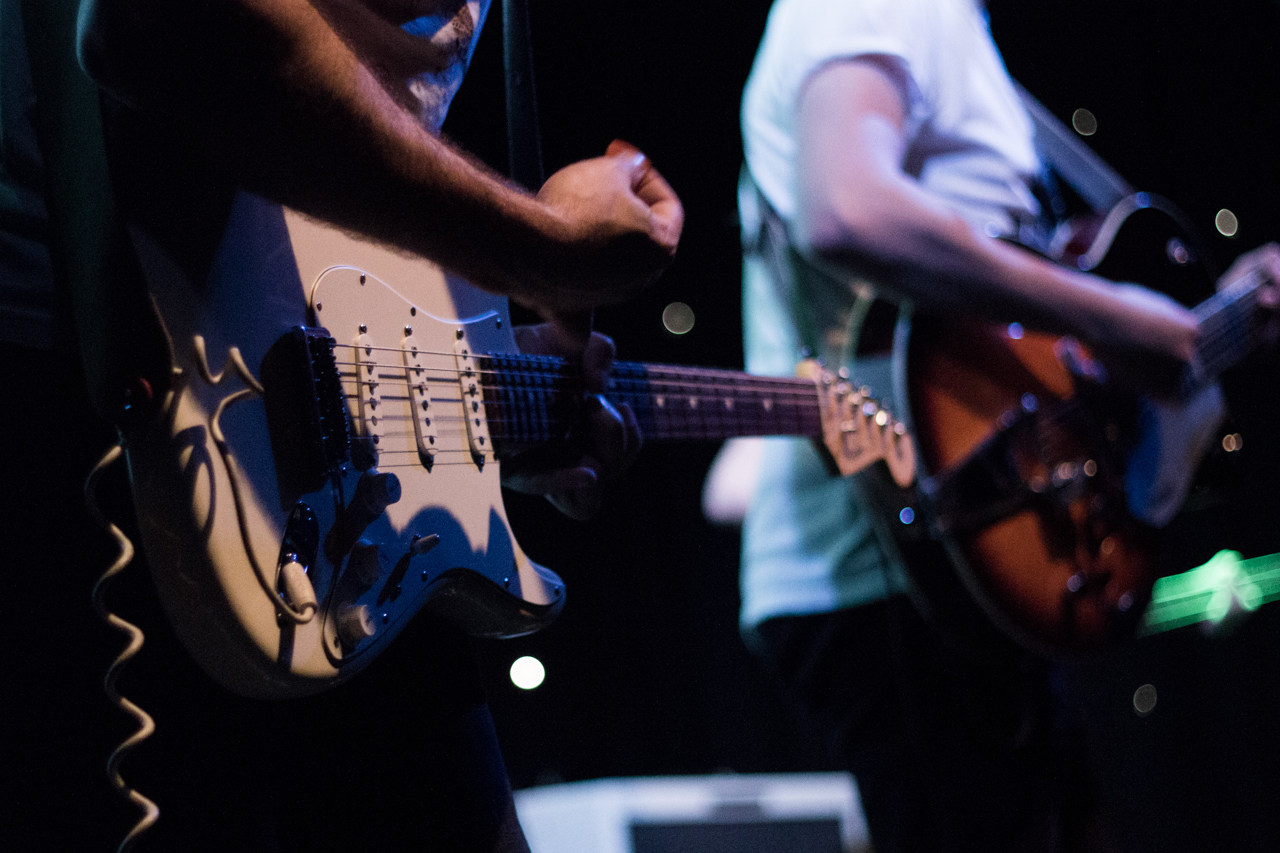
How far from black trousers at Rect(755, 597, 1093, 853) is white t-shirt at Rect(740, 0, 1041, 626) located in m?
0.07

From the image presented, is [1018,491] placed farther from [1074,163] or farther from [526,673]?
[526,673]

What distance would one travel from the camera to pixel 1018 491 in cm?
160

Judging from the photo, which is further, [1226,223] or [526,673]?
[1226,223]

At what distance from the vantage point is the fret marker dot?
2820 millimetres

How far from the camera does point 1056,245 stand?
74.6 inches

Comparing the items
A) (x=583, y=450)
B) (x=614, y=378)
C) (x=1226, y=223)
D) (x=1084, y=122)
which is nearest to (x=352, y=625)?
(x=583, y=450)

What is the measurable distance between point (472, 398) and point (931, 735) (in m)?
0.92

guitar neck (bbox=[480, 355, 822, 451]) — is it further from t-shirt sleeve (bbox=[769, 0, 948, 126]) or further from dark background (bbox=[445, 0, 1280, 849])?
dark background (bbox=[445, 0, 1280, 849])

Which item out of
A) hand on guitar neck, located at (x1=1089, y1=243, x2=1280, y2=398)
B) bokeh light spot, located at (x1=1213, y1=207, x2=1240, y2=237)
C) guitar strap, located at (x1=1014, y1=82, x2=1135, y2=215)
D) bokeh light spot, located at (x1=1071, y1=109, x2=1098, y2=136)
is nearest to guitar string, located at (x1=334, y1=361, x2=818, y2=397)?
hand on guitar neck, located at (x1=1089, y1=243, x2=1280, y2=398)

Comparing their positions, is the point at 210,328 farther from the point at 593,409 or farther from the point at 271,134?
the point at 593,409

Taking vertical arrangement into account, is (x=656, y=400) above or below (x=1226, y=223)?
below

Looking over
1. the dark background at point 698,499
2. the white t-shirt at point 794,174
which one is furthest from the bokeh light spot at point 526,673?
the white t-shirt at point 794,174

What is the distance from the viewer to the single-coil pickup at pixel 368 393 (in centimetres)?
80

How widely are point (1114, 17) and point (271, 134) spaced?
10.7ft
